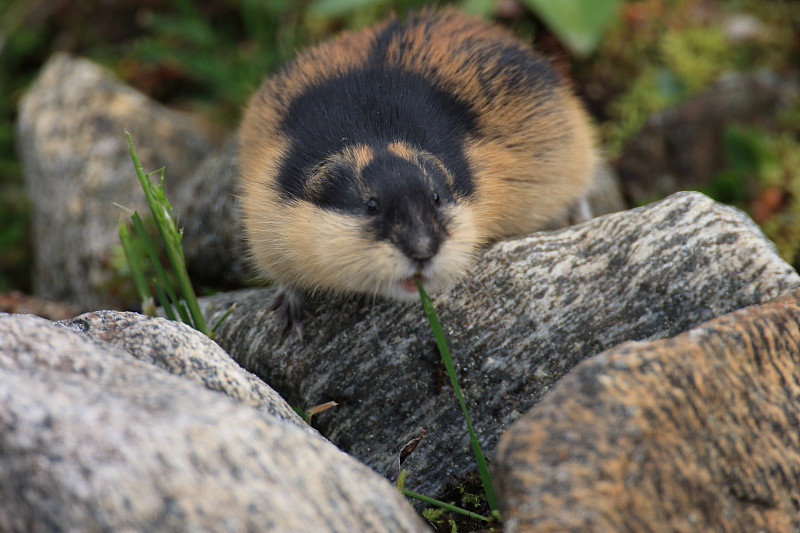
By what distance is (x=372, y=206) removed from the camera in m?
4.59

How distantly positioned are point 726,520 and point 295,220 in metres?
3.11

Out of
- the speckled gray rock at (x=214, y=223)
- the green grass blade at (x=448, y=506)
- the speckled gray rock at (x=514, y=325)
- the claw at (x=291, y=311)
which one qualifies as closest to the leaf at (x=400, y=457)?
the green grass blade at (x=448, y=506)

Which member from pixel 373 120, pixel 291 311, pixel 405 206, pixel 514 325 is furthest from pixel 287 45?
pixel 514 325

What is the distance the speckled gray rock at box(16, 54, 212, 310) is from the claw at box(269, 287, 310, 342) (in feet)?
9.44

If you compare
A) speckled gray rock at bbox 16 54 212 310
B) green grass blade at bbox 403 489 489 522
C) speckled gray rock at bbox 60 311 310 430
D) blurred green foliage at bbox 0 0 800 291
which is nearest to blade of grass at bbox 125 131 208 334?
speckled gray rock at bbox 60 311 310 430

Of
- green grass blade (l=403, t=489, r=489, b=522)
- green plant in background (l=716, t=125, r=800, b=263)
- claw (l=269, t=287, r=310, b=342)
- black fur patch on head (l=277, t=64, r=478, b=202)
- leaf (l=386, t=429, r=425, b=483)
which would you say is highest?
black fur patch on head (l=277, t=64, r=478, b=202)

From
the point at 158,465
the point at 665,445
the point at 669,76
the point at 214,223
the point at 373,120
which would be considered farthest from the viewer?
the point at 669,76

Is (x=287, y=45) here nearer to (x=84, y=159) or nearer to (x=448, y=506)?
(x=84, y=159)

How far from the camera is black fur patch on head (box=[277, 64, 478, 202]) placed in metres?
5.01

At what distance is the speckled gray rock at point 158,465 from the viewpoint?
2.78 m

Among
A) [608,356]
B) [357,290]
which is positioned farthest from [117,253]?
[608,356]

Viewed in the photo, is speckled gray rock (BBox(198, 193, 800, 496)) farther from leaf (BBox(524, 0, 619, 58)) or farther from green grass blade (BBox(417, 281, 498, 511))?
leaf (BBox(524, 0, 619, 58))

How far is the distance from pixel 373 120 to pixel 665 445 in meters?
2.87

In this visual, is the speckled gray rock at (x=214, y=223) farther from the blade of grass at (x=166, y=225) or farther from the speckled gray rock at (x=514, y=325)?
the speckled gray rock at (x=514, y=325)
